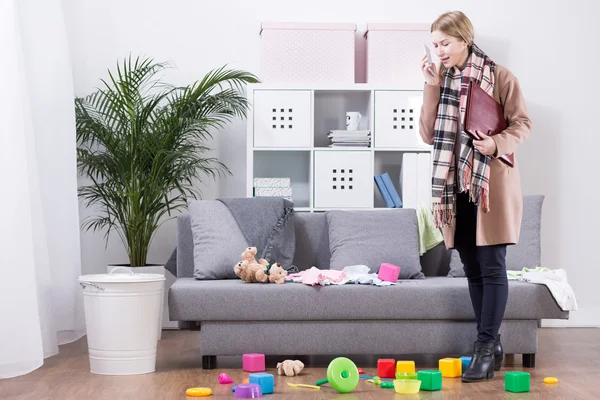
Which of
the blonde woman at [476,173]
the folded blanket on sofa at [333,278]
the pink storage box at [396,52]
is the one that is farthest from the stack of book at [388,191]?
the blonde woman at [476,173]

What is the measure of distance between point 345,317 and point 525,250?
1122mm

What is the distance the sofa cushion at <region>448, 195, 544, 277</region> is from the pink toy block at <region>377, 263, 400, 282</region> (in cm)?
50

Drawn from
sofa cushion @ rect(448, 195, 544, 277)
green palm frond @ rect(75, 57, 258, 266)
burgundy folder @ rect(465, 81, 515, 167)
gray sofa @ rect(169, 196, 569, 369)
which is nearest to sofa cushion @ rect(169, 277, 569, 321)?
gray sofa @ rect(169, 196, 569, 369)

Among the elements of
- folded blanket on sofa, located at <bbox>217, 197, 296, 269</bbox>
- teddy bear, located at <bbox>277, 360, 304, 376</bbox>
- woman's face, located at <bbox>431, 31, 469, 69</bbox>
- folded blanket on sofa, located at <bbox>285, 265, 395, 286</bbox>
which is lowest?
teddy bear, located at <bbox>277, 360, 304, 376</bbox>

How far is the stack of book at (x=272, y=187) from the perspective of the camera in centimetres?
483

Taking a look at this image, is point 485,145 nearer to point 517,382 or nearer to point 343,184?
point 517,382

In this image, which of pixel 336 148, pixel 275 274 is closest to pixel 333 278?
pixel 275 274

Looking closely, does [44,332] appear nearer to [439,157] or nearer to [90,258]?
[90,258]

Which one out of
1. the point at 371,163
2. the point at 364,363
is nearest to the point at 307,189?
the point at 371,163

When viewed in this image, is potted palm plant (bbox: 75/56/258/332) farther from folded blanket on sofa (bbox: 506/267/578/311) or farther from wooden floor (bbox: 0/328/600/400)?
folded blanket on sofa (bbox: 506/267/578/311)

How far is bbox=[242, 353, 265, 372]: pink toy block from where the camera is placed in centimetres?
334

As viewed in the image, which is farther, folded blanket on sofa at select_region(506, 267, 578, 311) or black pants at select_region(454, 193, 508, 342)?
folded blanket on sofa at select_region(506, 267, 578, 311)

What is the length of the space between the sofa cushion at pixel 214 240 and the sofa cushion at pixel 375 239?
19.2 inches

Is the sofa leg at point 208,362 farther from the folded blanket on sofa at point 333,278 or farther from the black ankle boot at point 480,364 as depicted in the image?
the black ankle boot at point 480,364
